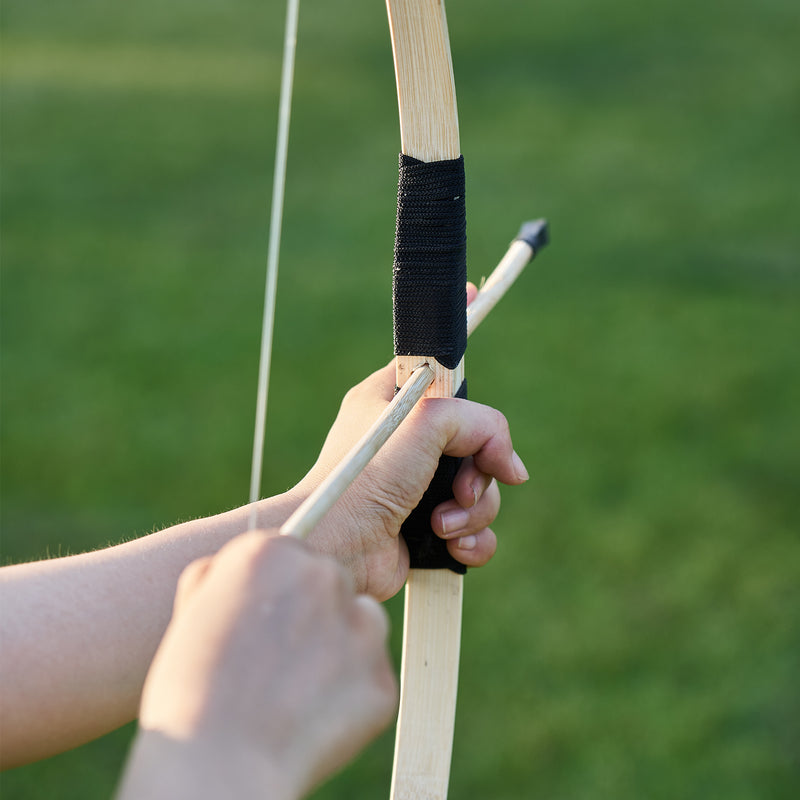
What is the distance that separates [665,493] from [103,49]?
5748 mm

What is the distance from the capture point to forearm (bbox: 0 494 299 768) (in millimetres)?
690

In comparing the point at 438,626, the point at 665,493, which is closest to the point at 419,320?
the point at 438,626

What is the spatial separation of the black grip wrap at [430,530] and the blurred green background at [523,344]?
1002 mm

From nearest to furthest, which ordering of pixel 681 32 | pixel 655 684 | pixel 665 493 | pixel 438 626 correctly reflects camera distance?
pixel 438 626, pixel 655 684, pixel 665 493, pixel 681 32

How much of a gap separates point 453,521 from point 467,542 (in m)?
0.03

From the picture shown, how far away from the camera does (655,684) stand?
6.52 feet

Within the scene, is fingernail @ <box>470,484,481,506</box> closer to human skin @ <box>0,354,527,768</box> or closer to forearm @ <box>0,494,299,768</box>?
human skin @ <box>0,354,527,768</box>

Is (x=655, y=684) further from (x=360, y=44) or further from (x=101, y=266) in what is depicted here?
(x=360, y=44)

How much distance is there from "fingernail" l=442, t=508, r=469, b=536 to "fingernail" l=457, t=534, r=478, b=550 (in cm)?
2

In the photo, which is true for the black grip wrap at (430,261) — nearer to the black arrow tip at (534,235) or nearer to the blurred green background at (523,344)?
the black arrow tip at (534,235)

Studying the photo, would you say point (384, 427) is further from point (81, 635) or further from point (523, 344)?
point (523, 344)

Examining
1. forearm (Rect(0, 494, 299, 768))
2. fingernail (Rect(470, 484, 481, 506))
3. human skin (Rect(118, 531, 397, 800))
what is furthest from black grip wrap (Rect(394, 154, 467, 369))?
human skin (Rect(118, 531, 397, 800))

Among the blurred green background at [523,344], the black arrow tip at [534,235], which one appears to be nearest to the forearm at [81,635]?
the black arrow tip at [534,235]

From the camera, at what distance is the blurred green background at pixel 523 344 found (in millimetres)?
1971
